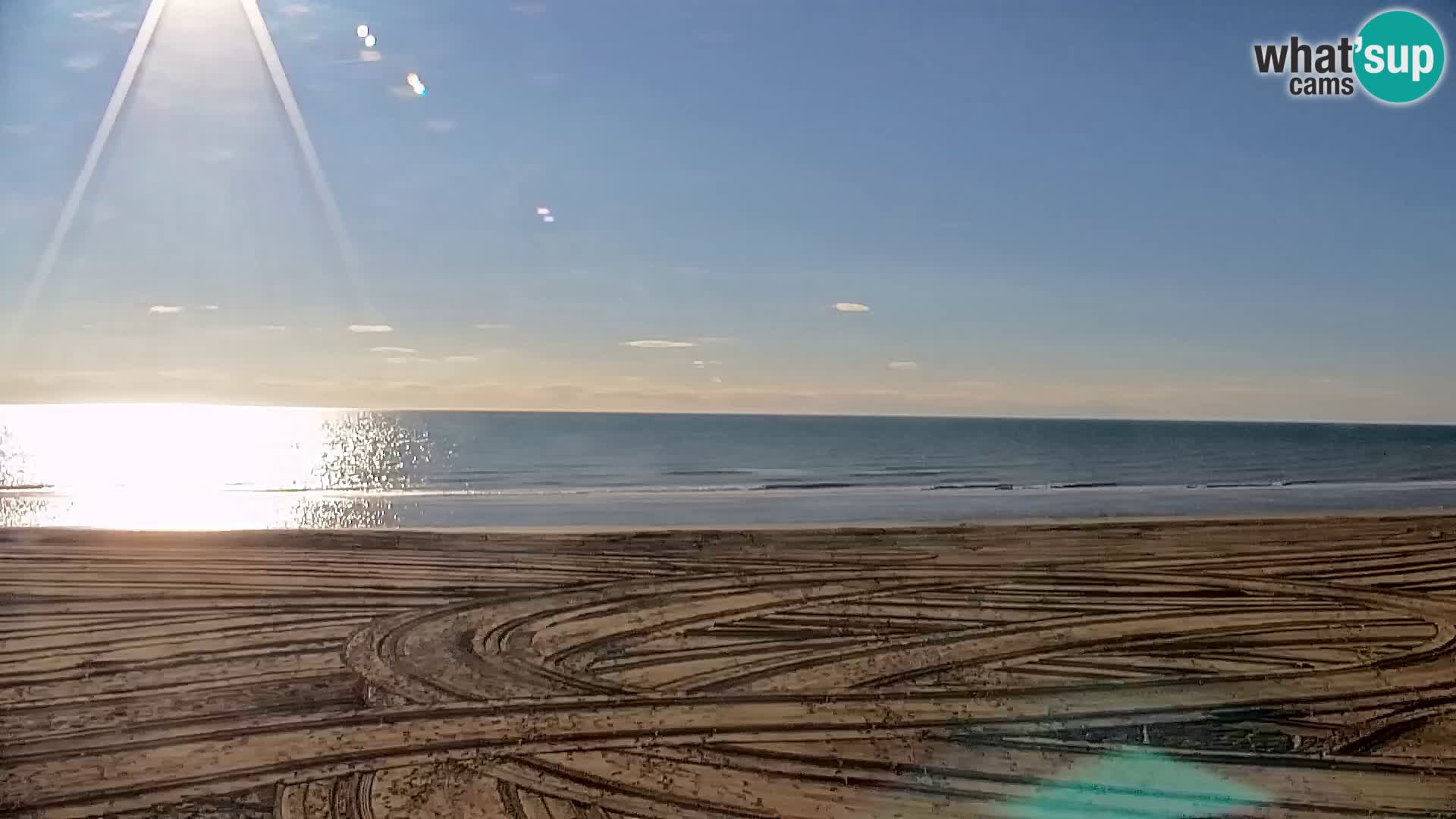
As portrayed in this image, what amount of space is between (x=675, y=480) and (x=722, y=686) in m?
25.3

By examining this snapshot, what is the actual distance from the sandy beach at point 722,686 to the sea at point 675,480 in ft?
22.0

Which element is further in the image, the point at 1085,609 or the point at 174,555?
the point at 174,555

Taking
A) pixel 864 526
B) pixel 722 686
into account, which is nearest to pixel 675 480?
pixel 864 526

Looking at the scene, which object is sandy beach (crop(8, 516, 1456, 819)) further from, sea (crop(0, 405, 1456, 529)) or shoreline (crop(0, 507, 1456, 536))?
sea (crop(0, 405, 1456, 529))

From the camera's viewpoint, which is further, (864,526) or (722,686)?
(864,526)

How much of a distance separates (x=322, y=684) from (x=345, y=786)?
1993 millimetres

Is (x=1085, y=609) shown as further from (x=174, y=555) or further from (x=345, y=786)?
(x=174, y=555)

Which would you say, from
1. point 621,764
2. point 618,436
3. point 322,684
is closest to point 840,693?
point 621,764

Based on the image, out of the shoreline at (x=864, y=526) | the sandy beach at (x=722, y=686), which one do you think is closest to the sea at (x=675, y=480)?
the shoreline at (x=864, y=526)

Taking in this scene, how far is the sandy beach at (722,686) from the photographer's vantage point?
213 inches

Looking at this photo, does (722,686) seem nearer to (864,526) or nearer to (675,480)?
(864,526)

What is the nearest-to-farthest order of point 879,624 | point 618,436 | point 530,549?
point 879,624
point 530,549
point 618,436

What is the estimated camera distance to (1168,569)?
1191cm

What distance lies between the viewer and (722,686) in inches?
287
